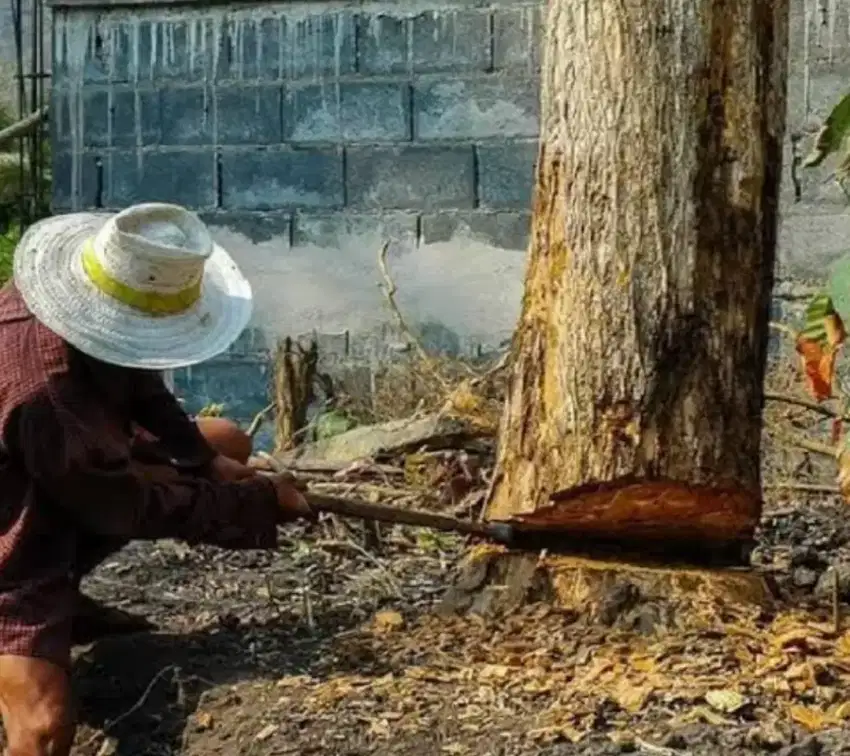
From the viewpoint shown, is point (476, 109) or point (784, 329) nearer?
Answer: point (784, 329)

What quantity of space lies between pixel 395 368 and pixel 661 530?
3377 mm

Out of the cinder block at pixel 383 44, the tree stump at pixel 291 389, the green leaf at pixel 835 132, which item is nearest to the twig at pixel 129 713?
the green leaf at pixel 835 132

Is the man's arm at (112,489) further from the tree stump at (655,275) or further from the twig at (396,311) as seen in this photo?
the twig at (396,311)

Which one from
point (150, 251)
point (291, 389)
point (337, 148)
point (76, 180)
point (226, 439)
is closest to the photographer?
point (150, 251)

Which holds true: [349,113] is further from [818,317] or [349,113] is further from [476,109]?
[818,317]

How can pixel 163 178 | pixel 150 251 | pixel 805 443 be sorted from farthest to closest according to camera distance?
pixel 163 178
pixel 805 443
pixel 150 251

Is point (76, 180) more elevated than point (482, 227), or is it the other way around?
A: point (76, 180)

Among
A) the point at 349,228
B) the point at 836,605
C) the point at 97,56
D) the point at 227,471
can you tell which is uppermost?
the point at 97,56

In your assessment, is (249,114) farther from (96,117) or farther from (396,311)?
(396,311)

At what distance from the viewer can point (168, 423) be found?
434cm

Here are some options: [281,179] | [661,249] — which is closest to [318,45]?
[281,179]

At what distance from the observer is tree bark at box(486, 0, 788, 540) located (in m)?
3.99

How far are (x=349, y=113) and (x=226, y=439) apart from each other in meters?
3.20

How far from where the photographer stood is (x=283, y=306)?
778cm
